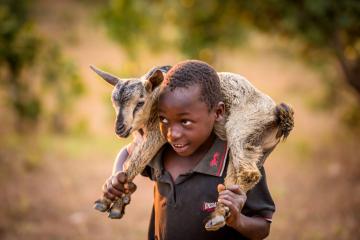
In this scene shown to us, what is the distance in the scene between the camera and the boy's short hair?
2299mm

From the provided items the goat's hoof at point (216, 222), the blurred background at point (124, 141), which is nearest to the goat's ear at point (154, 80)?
the goat's hoof at point (216, 222)

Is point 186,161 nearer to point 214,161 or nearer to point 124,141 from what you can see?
point 214,161

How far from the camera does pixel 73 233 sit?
5.69 metres

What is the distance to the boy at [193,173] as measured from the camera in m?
2.29

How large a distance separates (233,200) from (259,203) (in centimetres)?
36

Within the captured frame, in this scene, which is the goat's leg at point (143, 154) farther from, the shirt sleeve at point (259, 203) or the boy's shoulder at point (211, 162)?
the shirt sleeve at point (259, 203)

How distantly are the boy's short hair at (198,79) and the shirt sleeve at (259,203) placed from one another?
52 centimetres

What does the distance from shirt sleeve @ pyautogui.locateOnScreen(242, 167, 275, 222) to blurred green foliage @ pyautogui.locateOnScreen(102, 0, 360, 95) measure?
4.23m

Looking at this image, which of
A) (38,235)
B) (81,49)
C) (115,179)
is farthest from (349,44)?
(81,49)

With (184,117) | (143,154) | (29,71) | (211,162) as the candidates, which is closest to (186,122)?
(184,117)

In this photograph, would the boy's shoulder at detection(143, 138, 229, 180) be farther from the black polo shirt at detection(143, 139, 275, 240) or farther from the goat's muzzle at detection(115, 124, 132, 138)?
the goat's muzzle at detection(115, 124, 132, 138)

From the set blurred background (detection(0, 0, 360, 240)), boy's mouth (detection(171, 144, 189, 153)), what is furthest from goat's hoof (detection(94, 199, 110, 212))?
blurred background (detection(0, 0, 360, 240))

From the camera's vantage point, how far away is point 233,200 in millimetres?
2145

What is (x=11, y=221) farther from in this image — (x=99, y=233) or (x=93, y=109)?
(x=93, y=109)
